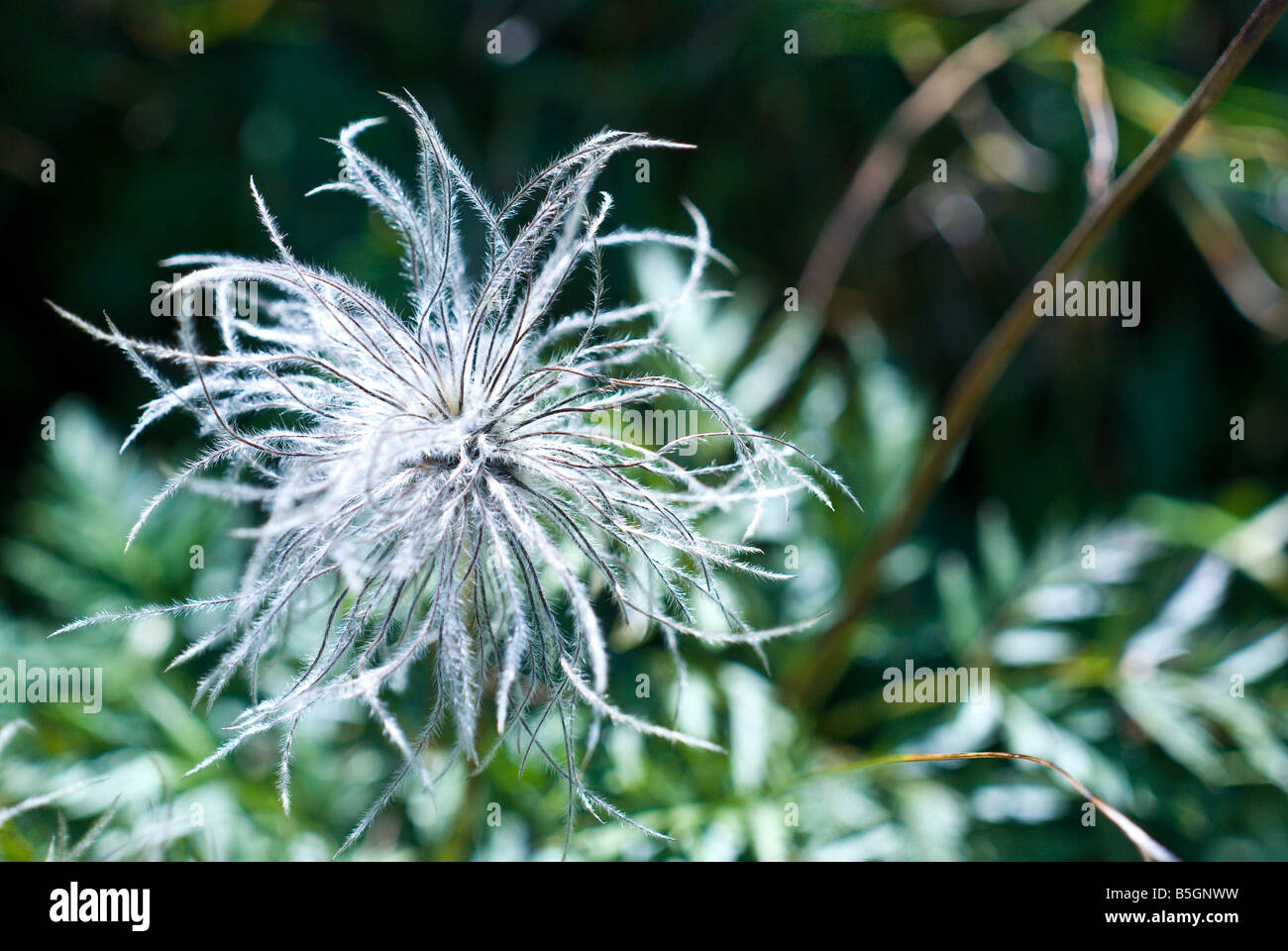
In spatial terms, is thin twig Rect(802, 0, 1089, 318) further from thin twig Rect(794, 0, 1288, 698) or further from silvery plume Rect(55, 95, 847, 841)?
silvery plume Rect(55, 95, 847, 841)

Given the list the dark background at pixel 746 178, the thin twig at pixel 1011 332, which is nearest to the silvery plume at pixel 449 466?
the thin twig at pixel 1011 332

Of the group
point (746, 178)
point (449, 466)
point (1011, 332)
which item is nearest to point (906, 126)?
point (746, 178)

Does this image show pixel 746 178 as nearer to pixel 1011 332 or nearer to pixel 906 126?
pixel 906 126

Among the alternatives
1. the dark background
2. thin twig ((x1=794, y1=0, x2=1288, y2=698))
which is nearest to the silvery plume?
thin twig ((x1=794, y1=0, x2=1288, y2=698))

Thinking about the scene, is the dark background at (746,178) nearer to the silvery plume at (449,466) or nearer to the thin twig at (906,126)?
the thin twig at (906,126)

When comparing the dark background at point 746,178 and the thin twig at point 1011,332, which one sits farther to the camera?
the dark background at point 746,178

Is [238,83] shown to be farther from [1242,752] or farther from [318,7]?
[1242,752]
